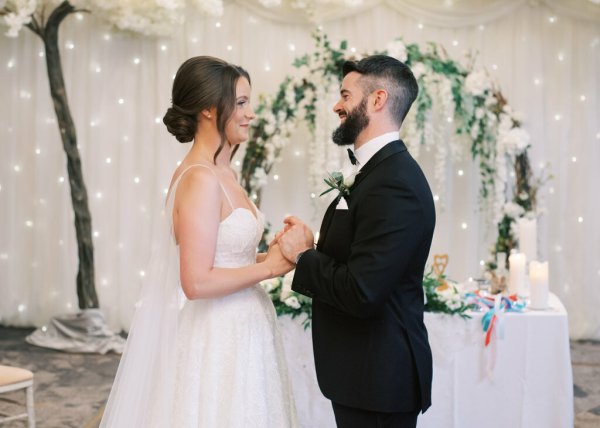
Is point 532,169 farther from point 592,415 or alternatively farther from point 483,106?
point 592,415

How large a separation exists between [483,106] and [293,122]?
1363mm

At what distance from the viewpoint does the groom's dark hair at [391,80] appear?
7.58 feet

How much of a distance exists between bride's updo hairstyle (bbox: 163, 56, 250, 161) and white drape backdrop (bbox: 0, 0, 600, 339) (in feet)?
12.4

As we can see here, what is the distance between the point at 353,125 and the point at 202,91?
0.51 m

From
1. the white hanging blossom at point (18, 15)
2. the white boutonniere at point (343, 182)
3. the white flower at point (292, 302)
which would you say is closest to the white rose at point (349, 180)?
the white boutonniere at point (343, 182)

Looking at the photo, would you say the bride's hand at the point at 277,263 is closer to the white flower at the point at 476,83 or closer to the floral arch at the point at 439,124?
the floral arch at the point at 439,124

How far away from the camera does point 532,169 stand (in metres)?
6.18

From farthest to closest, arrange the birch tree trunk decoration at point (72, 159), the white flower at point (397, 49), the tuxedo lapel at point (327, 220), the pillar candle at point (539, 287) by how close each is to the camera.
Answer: the birch tree trunk decoration at point (72, 159) < the white flower at point (397, 49) < the pillar candle at point (539, 287) < the tuxedo lapel at point (327, 220)

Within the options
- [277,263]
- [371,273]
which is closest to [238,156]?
[277,263]

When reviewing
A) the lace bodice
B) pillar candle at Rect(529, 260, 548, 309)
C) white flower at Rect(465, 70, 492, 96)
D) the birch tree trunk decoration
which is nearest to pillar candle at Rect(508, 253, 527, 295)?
pillar candle at Rect(529, 260, 548, 309)

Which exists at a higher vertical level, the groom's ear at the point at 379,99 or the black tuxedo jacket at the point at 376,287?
the groom's ear at the point at 379,99

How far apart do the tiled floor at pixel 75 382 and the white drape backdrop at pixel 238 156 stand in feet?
2.27

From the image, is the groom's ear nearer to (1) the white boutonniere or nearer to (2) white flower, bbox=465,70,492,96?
(1) the white boutonniere

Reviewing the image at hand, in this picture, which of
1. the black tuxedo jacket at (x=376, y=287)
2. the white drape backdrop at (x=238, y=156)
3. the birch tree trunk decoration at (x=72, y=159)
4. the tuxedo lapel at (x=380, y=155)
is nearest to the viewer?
the black tuxedo jacket at (x=376, y=287)
